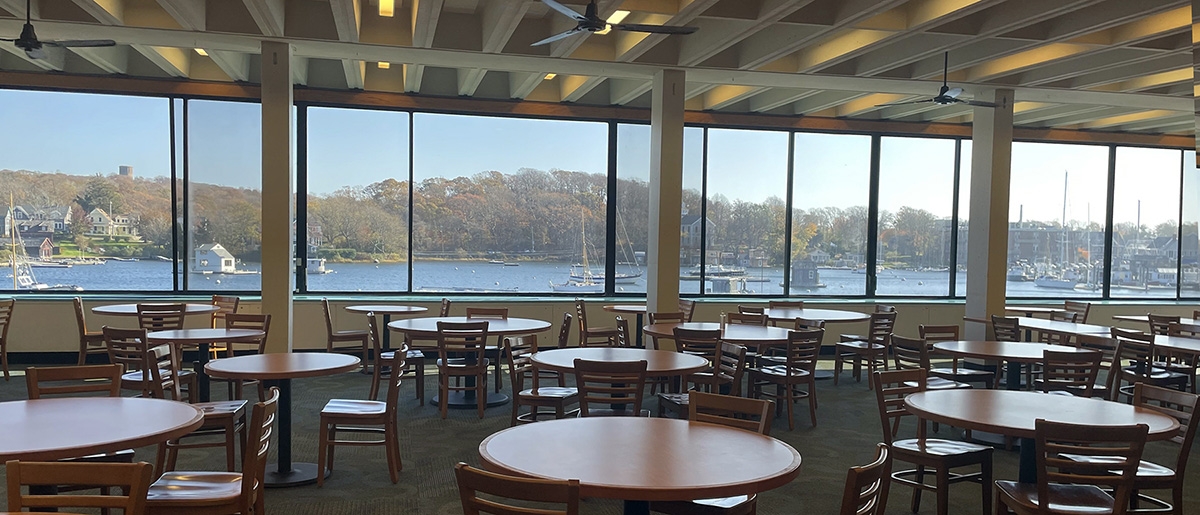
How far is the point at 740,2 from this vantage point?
767 cm

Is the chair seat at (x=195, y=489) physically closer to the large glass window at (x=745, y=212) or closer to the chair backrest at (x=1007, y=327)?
the chair backrest at (x=1007, y=327)

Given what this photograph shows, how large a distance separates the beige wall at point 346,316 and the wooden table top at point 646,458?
7936 millimetres

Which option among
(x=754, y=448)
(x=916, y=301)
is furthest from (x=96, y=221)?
(x=916, y=301)

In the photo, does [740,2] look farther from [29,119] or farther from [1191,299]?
[1191,299]

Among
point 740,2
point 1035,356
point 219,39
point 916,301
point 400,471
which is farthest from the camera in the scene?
point 916,301

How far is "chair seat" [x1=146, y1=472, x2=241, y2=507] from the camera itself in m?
3.56

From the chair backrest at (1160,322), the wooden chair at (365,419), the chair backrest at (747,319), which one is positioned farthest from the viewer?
the chair backrest at (1160,322)

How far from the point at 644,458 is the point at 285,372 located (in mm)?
2790

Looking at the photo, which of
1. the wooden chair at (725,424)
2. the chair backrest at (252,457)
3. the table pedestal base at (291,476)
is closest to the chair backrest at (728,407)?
the wooden chair at (725,424)

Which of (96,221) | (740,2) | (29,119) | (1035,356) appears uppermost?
(740,2)

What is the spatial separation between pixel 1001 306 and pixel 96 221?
39.0 ft

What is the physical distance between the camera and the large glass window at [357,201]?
1189 centimetres

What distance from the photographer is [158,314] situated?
8539mm

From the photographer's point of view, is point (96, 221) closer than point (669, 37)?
No
